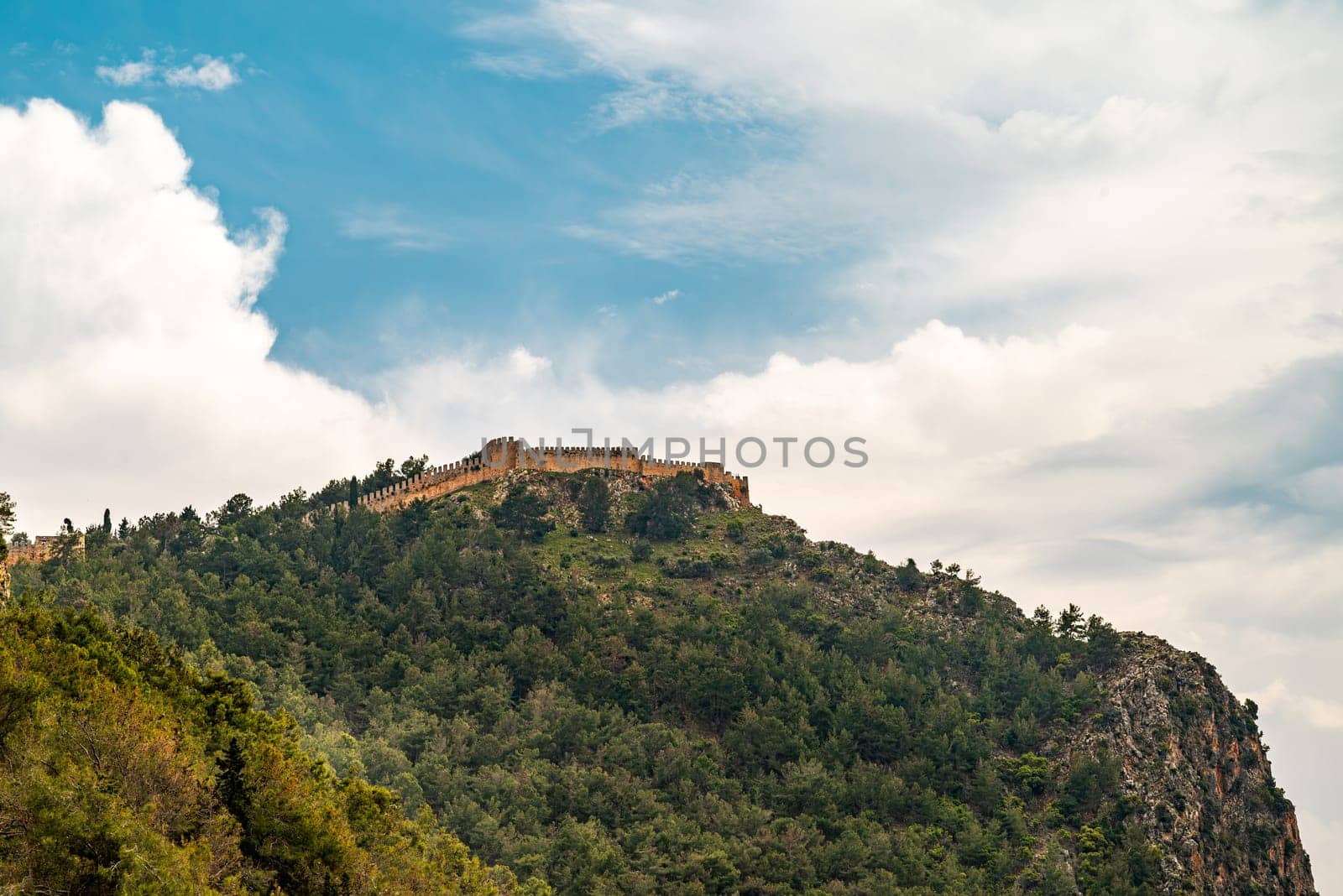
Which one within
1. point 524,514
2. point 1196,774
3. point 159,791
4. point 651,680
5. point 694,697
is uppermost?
point 524,514

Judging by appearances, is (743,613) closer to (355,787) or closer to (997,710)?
(997,710)

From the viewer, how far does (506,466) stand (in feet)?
335

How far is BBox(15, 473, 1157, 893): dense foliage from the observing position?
65.1 metres

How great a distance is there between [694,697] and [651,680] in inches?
112

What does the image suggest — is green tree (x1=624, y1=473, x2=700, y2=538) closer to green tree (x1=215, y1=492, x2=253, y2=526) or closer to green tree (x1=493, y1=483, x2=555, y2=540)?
green tree (x1=493, y1=483, x2=555, y2=540)

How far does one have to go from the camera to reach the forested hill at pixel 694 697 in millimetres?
65312

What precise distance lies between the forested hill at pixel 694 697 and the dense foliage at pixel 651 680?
19cm

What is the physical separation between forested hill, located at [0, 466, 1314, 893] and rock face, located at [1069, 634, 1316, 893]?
0.63 feet

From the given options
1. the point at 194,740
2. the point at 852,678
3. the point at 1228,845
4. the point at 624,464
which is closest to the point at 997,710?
the point at 852,678

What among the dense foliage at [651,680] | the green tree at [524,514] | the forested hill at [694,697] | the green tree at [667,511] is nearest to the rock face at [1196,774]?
the forested hill at [694,697]

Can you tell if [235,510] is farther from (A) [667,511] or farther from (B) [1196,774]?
(B) [1196,774]

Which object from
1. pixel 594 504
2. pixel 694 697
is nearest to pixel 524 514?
pixel 594 504

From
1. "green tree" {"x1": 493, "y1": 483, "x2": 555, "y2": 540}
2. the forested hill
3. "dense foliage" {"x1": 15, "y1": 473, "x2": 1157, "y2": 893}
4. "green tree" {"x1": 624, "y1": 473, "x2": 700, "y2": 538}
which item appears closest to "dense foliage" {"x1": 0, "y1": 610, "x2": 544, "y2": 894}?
the forested hill

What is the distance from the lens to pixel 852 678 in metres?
81.4
